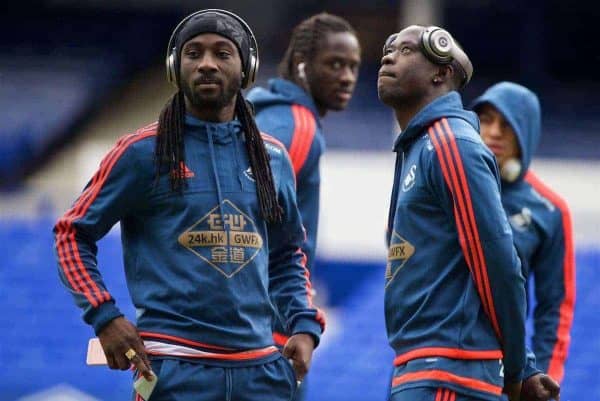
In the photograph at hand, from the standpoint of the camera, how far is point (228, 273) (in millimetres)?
4055

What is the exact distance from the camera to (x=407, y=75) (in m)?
4.19

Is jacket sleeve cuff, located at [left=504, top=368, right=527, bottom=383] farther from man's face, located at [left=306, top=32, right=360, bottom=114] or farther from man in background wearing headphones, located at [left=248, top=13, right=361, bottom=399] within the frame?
man's face, located at [left=306, top=32, right=360, bottom=114]

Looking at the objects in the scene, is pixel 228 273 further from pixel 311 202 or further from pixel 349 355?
pixel 349 355

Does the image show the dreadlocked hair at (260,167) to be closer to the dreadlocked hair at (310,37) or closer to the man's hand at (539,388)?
the man's hand at (539,388)

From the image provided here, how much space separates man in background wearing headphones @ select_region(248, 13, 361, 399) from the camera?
547cm

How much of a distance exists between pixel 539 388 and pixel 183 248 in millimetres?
1180

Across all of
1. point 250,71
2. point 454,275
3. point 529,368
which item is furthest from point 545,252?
point 250,71

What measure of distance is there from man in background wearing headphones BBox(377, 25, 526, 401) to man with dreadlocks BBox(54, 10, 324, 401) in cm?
43

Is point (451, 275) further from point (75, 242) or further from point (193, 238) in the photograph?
point (75, 242)

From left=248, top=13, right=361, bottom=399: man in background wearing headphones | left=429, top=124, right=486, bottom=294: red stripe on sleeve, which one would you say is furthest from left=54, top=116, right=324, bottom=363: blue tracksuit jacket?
left=248, top=13, right=361, bottom=399: man in background wearing headphones

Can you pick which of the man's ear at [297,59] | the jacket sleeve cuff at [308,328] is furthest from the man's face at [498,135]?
the jacket sleeve cuff at [308,328]

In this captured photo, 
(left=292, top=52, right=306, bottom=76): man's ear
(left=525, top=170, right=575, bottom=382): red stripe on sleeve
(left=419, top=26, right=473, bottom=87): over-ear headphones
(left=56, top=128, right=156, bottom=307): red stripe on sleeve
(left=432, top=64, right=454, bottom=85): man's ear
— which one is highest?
(left=419, top=26, right=473, bottom=87): over-ear headphones

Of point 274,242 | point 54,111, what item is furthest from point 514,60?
point 274,242

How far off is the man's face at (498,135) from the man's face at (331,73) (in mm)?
632
